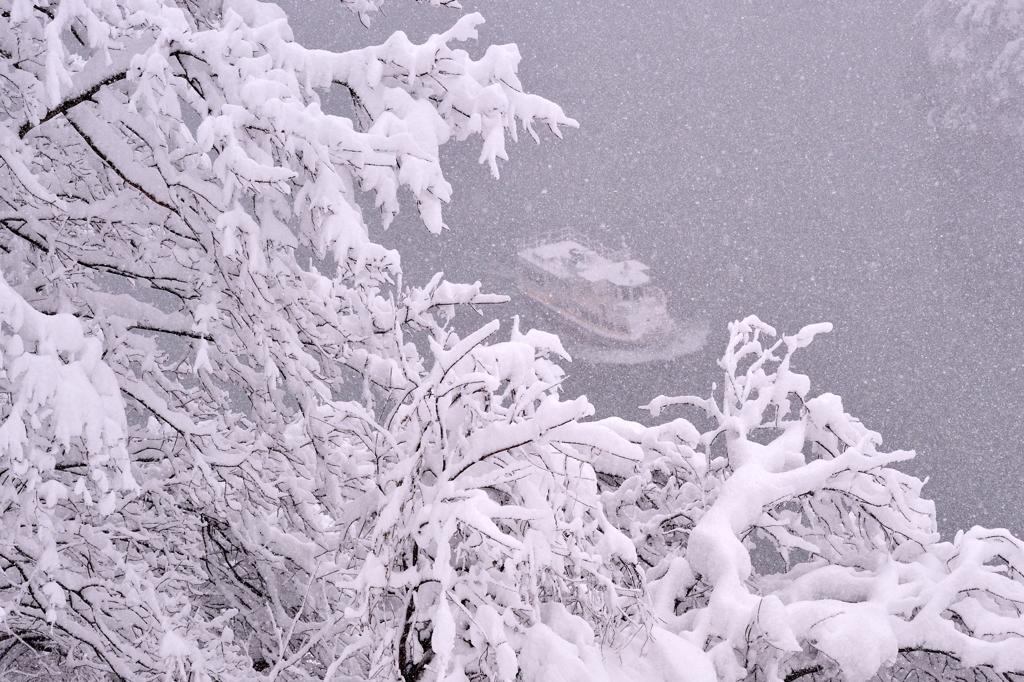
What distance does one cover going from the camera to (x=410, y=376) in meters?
2.22

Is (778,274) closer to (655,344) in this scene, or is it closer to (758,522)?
(655,344)

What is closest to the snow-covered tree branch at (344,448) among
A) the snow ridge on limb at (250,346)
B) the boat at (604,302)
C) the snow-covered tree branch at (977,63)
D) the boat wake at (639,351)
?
the snow ridge on limb at (250,346)

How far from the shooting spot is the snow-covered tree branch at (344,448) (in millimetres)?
2020

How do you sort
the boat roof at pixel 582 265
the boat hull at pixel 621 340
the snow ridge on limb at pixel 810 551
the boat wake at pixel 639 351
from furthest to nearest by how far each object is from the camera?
the boat roof at pixel 582 265
the boat hull at pixel 621 340
the boat wake at pixel 639 351
the snow ridge on limb at pixel 810 551

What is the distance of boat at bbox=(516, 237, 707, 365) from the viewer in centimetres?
2116

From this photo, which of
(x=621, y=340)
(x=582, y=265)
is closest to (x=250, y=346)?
(x=621, y=340)

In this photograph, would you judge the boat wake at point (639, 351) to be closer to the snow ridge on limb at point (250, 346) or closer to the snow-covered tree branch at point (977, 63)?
the snow-covered tree branch at point (977, 63)

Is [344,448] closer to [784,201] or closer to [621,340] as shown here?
[621,340]

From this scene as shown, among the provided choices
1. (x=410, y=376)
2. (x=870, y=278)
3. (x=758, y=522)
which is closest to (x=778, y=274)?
(x=870, y=278)

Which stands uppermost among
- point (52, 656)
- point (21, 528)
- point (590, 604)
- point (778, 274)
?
point (590, 604)

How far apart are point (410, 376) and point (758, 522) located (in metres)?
1.95

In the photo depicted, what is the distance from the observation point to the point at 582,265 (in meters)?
23.5

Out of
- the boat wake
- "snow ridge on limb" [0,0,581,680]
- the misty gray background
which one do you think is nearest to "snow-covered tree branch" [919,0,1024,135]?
the misty gray background

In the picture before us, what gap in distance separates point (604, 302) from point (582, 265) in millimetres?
1697
